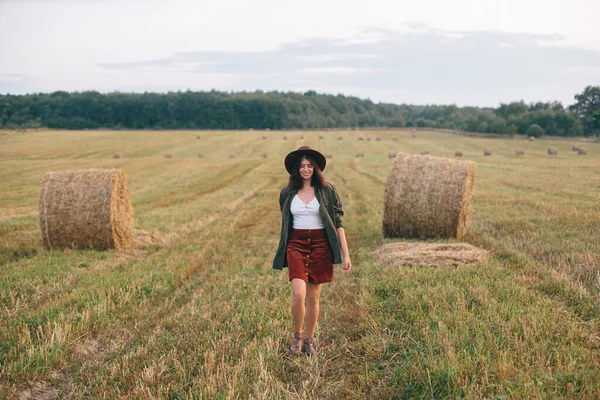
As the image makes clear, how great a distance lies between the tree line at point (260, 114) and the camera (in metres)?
42.7

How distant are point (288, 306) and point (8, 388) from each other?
10.3 feet

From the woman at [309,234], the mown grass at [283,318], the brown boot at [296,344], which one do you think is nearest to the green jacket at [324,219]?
the woman at [309,234]

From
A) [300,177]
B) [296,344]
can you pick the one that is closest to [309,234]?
[300,177]

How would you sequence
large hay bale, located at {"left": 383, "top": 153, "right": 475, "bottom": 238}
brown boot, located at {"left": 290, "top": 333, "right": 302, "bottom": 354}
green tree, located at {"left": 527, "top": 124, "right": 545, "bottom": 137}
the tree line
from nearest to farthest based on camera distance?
brown boot, located at {"left": 290, "top": 333, "right": 302, "bottom": 354}
large hay bale, located at {"left": 383, "top": 153, "right": 475, "bottom": 238}
the tree line
green tree, located at {"left": 527, "top": 124, "right": 545, "bottom": 137}

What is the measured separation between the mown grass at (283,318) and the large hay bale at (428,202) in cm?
57

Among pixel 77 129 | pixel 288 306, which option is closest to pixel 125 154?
pixel 77 129

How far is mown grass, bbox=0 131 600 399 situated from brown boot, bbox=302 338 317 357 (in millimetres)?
95

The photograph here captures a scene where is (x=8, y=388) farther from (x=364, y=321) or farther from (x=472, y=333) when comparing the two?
(x=472, y=333)

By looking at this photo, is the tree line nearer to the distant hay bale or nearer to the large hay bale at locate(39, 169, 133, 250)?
the large hay bale at locate(39, 169, 133, 250)

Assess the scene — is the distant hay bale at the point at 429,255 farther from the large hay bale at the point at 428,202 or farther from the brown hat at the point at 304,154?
the brown hat at the point at 304,154

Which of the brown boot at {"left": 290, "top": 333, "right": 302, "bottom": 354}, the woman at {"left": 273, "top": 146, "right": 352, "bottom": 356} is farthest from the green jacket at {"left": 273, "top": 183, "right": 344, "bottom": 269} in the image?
the brown boot at {"left": 290, "top": 333, "right": 302, "bottom": 354}

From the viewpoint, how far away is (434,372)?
4.35m

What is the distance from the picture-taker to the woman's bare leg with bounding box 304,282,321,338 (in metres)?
5.32

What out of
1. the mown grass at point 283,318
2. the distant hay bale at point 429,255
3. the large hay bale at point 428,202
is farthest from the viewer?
the large hay bale at point 428,202
